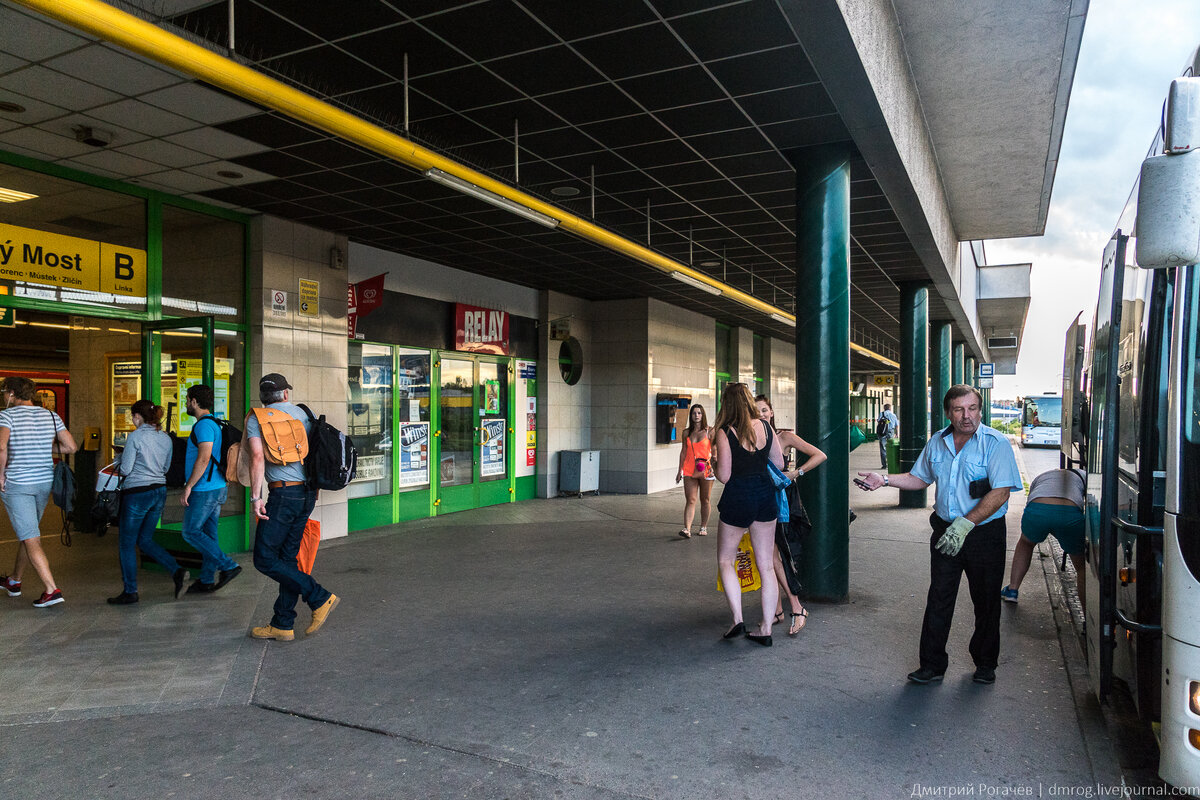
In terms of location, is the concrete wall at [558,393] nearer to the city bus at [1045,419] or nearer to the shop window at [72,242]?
the shop window at [72,242]

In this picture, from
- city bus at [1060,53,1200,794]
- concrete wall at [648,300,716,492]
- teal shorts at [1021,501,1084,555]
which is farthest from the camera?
concrete wall at [648,300,716,492]

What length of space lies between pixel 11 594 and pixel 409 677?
151 inches

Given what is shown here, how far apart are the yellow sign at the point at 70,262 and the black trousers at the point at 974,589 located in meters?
6.90

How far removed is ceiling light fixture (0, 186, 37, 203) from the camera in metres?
6.20

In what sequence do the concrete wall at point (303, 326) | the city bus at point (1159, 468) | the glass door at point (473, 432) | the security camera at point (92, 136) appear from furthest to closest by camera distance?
the glass door at point (473, 432) < the concrete wall at point (303, 326) < the security camera at point (92, 136) < the city bus at point (1159, 468)

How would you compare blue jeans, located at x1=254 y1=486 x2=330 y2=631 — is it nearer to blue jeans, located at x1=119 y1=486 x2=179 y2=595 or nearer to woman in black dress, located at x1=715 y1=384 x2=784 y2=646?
blue jeans, located at x1=119 y1=486 x2=179 y2=595

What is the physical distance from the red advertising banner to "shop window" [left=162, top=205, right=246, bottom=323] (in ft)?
11.3

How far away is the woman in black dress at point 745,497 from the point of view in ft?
15.8

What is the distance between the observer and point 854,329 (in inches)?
775

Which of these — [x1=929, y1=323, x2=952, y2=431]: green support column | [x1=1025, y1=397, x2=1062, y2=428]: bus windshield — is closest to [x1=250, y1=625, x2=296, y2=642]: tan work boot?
[x1=929, y1=323, x2=952, y2=431]: green support column

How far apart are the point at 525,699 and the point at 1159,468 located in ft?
9.71

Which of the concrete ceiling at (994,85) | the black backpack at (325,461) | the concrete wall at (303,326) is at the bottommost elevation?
the black backpack at (325,461)

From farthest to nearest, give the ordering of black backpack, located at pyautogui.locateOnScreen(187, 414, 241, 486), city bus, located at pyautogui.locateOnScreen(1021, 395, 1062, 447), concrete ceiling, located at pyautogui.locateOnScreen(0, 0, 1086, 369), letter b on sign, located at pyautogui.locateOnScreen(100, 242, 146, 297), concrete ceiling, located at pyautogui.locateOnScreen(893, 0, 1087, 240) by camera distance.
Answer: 1. city bus, located at pyautogui.locateOnScreen(1021, 395, 1062, 447)
2. letter b on sign, located at pyautogui.locateOnScreen(100, 242, 146, 297)
3. black backpack, located at pyautogui.locateOnScreen(187, 414, 241, 486)
4. concrete ceiling, located at pyautogui.locateOnScreen(893, 0, 1087, 240)
5. concrete ceiling, located at pyautogui.locateOnScreen(0, 0, 1086, 369)

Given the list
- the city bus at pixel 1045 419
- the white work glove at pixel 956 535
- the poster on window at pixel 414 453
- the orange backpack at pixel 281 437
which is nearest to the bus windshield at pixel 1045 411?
the city bus at pixel 1045 419
